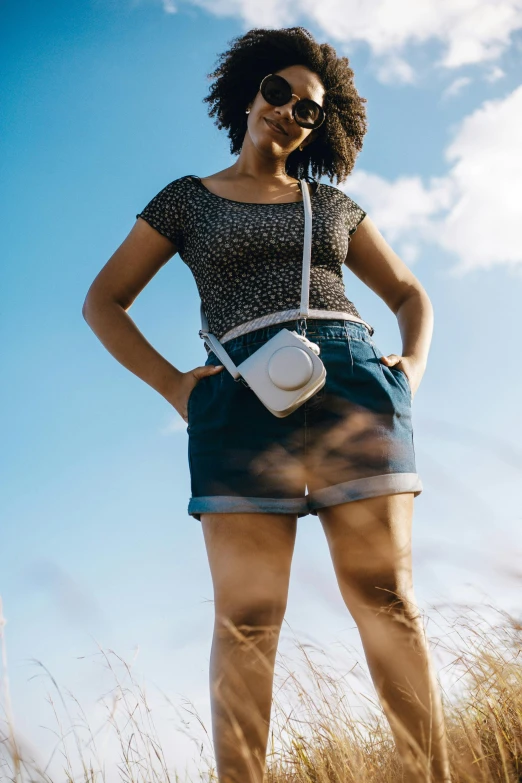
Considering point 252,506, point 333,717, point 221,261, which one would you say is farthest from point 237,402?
point 333,717

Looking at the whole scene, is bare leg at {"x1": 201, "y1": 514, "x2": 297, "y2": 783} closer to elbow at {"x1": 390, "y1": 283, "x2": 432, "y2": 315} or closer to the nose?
elbow at {"x1": 390, "y1": 283, "x2": 432, "y2": 315}

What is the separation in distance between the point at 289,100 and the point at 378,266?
54cm

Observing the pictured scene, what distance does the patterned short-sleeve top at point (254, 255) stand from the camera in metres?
1.72

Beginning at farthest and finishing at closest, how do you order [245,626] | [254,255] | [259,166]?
[259,166] < [254,255] < [245,626]

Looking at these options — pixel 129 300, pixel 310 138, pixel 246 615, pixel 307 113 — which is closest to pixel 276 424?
pixel 246 615

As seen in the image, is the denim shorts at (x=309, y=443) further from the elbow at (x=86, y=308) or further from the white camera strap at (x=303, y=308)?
the elbow at (x=86, y=308)

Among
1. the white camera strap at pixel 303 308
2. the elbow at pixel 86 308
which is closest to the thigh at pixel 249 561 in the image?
the white camera strap at pixel 303 308

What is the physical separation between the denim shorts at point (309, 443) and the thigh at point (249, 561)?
0.03 m

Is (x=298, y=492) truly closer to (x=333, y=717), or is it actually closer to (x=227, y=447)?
(x=227, y=447)

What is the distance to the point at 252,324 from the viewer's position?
5.59ft

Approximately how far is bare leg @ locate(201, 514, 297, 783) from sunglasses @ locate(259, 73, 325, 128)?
3.75 ft

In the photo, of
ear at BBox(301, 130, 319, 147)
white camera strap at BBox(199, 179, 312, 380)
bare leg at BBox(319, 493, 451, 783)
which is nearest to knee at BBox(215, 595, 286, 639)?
bare leg at BBox(319, 493, 451, 783)

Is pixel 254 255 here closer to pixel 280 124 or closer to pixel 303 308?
pixel 303 308

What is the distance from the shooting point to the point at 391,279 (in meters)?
2.09
